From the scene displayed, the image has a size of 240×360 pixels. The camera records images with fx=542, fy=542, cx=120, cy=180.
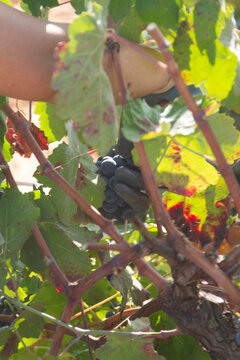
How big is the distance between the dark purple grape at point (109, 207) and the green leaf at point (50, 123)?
15cm

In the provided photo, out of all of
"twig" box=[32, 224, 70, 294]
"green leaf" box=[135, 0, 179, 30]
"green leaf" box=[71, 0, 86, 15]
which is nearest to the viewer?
"green leaf" box=[135, 0, 179, 30]

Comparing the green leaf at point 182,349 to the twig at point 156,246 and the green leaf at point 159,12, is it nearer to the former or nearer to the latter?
the twig at point 156,246

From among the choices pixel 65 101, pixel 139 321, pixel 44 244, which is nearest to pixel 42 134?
pixel 44 244

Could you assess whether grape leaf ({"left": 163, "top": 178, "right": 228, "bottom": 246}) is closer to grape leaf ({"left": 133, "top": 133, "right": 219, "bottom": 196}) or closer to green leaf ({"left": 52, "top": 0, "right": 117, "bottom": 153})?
grape leaf ({"left": 133, "top": 133, "right": 219, "bottom": 196})

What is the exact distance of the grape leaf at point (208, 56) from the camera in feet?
1.89

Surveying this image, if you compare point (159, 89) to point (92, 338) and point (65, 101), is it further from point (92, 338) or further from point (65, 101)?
point (92, 338)

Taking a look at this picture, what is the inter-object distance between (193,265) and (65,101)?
225 millimetres

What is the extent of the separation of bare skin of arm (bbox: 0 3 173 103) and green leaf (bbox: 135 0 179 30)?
0.06 metres

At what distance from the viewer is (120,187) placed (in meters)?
0.75

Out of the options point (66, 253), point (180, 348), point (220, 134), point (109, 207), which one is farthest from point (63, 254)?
point (220, 134)

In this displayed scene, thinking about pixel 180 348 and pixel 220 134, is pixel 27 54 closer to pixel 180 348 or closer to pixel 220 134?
pixel 220 134

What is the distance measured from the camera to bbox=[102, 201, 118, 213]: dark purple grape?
85cm

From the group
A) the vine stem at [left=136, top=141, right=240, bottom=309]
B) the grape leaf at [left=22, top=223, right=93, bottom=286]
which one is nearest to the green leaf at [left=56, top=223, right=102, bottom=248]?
the grape leaf at [left=22, top=223, right=93, bottom=286]

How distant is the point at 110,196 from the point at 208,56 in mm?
318
